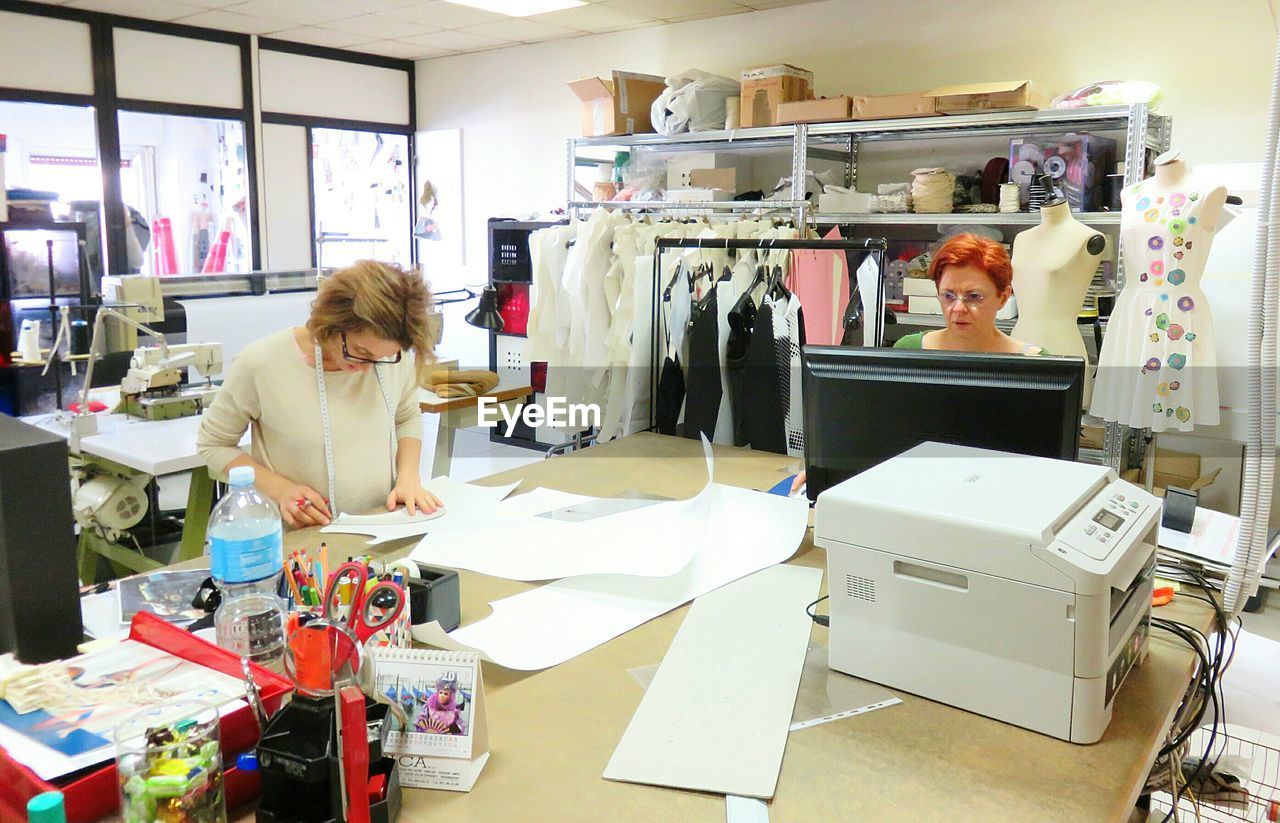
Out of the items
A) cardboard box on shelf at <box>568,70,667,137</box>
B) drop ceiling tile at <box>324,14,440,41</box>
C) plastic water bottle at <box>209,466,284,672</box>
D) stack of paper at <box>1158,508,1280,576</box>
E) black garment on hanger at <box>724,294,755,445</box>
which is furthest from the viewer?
drop ceiling tile at <box>324,14,440,41</box>

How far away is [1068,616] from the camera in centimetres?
116

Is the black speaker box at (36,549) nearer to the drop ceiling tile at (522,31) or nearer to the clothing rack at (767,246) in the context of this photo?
the clothing rack at (767,246)

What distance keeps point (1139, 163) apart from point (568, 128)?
4.06 m

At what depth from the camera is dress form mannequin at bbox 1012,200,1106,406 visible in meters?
3.53

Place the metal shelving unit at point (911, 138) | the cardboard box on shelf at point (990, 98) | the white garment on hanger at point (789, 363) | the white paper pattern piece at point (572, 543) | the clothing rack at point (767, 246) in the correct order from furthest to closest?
the cardboard box on shelf at point (990, 98)
the metal shelving unit at point (911, 138)
the white garment on hanger at point (789, 363)
the clothing rack at point (767, 246)
the white paper pattern piece at point (572, 543)

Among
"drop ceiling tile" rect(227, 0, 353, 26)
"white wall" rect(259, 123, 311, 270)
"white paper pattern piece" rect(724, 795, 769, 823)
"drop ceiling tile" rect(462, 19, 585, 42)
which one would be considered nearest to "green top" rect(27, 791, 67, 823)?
"white paper pattern piece" rect(724, 795, 769, 823)

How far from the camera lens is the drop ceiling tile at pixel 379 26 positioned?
20.1ft

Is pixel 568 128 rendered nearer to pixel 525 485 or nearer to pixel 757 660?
pixel 525 485

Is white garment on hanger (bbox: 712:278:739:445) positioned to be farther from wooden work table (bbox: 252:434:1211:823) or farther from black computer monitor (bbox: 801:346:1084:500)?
wooden work table (bbox: 252:434:1211:823)

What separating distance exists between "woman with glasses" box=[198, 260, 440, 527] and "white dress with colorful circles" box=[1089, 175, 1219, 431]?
270cm

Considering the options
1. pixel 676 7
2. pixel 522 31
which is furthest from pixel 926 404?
pixel 522 31

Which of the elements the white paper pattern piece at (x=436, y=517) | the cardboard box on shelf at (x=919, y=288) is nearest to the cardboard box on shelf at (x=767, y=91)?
the cardboard box on shelf at (x=919, y=288)

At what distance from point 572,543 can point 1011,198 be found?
3.15 m

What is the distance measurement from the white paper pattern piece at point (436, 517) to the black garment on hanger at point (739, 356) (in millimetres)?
1288
